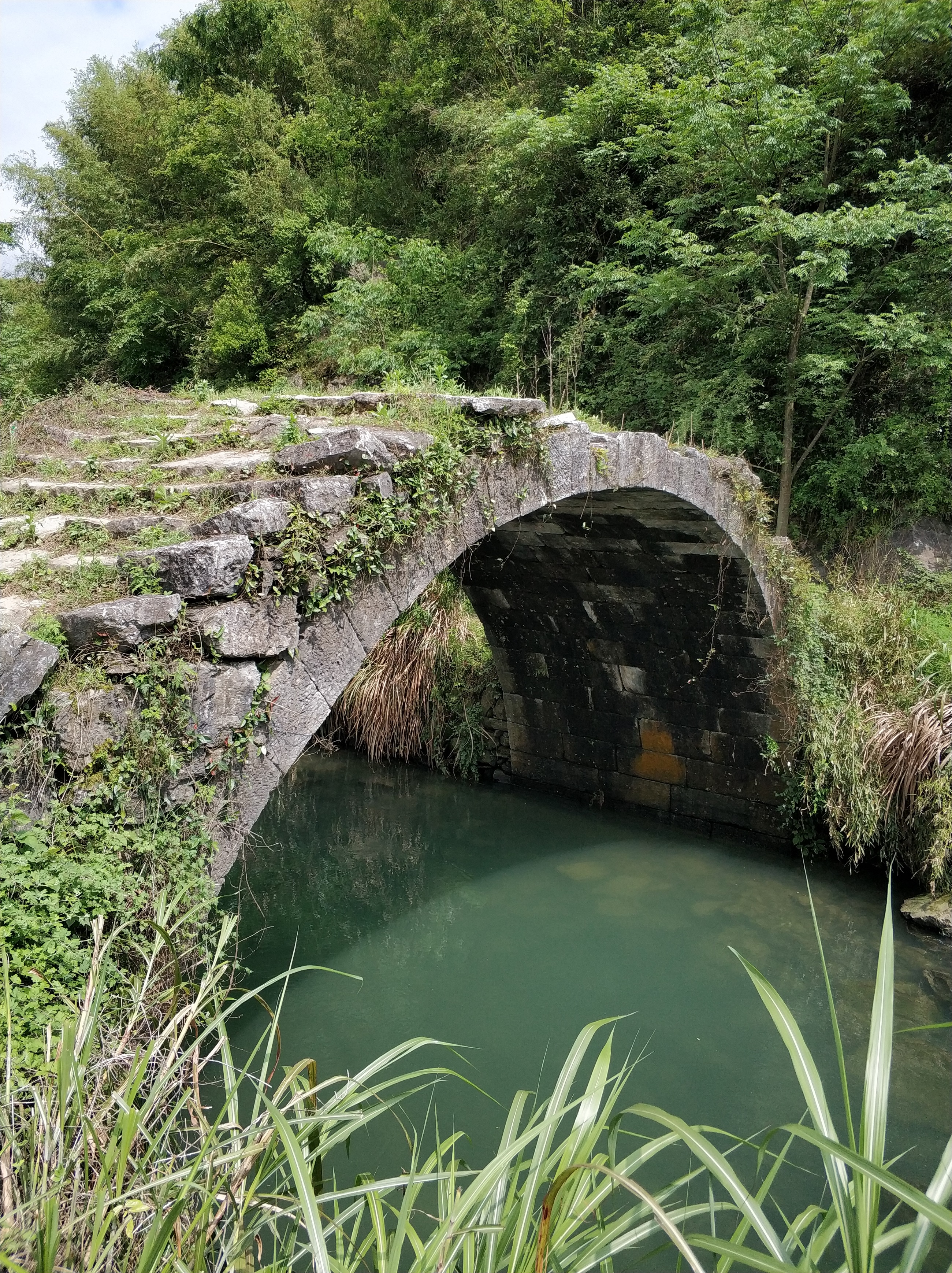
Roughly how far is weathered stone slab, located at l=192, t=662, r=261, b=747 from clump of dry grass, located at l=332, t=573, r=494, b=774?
4.89m

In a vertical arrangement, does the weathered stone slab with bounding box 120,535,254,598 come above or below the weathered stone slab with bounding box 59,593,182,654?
above

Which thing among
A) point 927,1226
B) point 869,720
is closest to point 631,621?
point 869,720

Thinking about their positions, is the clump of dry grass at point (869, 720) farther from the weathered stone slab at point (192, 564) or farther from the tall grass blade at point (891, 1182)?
the tall grass blade at point (891, 1182)

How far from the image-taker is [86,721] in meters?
2.89

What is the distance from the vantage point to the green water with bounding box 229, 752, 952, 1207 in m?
4.18

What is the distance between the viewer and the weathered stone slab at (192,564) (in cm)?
323

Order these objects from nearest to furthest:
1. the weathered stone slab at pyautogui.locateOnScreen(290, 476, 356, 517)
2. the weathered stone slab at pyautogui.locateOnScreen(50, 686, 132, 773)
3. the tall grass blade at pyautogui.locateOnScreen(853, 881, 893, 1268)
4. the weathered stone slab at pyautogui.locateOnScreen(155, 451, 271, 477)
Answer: the tall grass blade at pyautogui.locateOnScreen(853, 881, 893, 1268)
the weathered stone slab at pyautogui.locateOnScreen(50, 686, 132, 773)
the weathered stone slab at pyautogui.locateOnScreen(290, 476, 356, 517)
the weathered stone slab at pyautogui.locateOnScreen(155, 451, 271, 477)

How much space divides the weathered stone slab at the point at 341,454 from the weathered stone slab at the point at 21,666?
151 centimetres

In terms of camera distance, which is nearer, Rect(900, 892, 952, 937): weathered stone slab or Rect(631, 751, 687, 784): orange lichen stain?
Rect(900, 892, 952, 937): weathered stone slab

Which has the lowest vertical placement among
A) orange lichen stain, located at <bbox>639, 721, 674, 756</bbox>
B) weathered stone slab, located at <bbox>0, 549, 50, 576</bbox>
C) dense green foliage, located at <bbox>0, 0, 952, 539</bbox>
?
orange lichen stain, located at <bbox>639, 721, 674, 756</bbox>

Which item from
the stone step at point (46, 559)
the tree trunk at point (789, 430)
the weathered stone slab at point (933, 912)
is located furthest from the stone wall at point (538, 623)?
the tree trunk at point (789, 430)

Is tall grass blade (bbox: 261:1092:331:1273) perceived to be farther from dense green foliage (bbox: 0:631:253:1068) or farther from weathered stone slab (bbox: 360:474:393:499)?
weathered stone slab (bbox: 360:474:393:499)

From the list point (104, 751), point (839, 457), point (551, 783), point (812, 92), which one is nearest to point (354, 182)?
point (812, 92)

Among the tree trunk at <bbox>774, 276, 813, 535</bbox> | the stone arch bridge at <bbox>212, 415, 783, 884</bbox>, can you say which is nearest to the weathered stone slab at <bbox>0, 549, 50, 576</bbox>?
the stone arch bridge at <bbox>212, 415, 783, 884</bbox>
